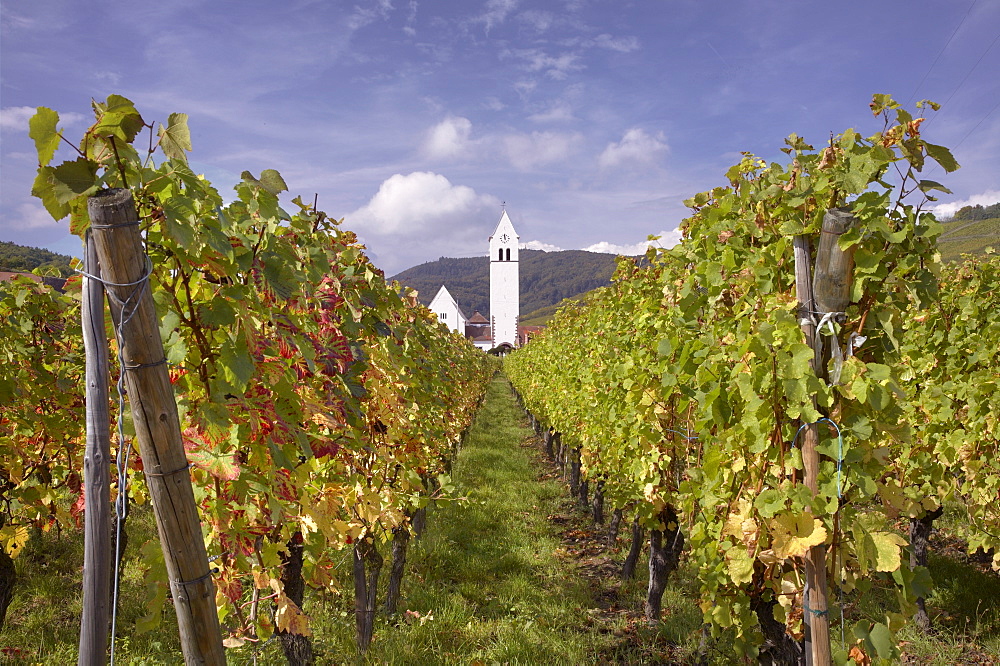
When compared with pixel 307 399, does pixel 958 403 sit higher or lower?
lower

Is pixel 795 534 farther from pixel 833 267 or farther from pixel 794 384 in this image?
pixel 833 267

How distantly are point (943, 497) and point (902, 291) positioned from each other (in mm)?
4032

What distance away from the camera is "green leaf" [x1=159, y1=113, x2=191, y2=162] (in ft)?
4.53

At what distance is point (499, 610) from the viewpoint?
16.1 ft

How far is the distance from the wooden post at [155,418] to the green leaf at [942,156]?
2.33 m

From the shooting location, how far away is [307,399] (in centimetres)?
239

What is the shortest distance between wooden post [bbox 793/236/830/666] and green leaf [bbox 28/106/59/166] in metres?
2.21

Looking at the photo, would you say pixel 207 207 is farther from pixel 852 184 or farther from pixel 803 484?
pixel 803 484

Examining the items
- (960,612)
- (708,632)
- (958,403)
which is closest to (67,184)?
(708,632)

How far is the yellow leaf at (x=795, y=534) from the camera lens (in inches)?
77.5

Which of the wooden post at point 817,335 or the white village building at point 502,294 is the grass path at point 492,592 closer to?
the wooden post at point 817,335

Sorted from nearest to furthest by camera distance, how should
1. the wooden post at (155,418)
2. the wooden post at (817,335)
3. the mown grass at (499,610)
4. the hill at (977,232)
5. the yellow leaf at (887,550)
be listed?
1. the wooden post at (155,418)
2. the yellow leaf at (887,550)
3. the wooden post at (817,335)
4. the mown grass at (499,610)
5. the hill at (977,232)

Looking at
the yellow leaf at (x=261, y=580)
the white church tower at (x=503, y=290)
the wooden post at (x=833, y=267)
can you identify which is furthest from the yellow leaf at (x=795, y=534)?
the white church tower at (x=503, y=290)

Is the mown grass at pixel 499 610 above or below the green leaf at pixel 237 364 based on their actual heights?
below
